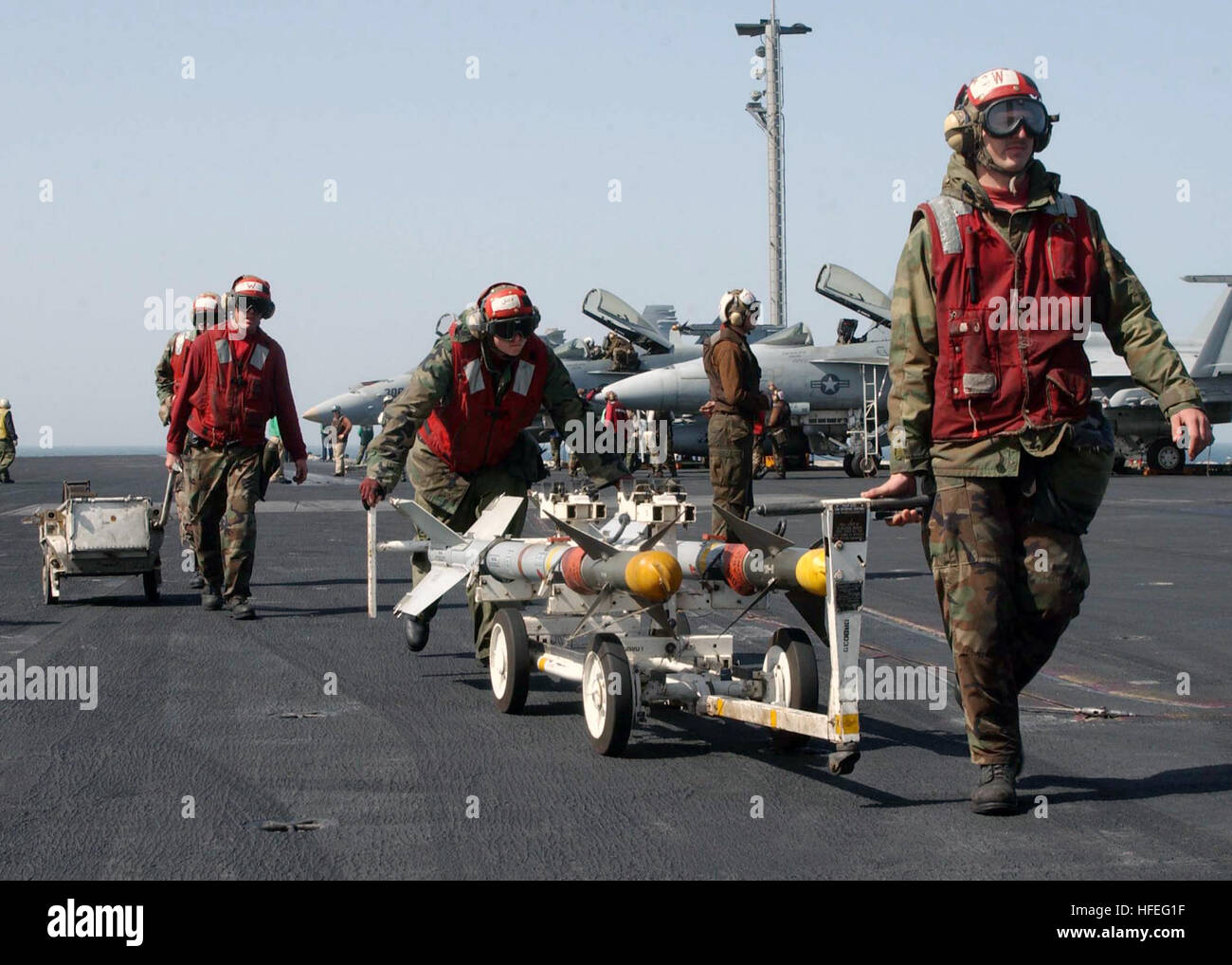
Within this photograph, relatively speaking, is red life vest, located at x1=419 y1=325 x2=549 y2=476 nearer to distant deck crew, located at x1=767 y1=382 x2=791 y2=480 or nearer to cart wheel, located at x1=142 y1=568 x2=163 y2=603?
cart wheel, located at x1=142 y1=568 x2=163 y2=603

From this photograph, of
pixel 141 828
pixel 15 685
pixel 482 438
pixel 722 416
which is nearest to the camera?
pixel 141 828

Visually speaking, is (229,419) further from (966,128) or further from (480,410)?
(966,128)

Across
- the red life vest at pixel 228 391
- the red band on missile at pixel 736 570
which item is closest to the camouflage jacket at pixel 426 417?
the red band on missile at pixel 736 570

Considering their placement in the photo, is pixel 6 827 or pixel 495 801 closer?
pixel 6 827

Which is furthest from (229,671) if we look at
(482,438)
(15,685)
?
(482,438)

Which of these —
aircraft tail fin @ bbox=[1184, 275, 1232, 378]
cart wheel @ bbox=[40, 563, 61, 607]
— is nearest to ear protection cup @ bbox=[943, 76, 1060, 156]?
cart wheel @ bbox=[40, 563, 61, 607]

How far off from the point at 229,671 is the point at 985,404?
4.76 metres

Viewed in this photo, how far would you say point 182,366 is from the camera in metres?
11.3

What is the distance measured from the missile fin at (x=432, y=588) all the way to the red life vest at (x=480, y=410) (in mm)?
687

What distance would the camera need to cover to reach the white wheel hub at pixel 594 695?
6.15 metres

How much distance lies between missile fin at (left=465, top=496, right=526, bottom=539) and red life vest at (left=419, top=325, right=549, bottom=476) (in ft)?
1.58

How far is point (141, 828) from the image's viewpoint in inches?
197

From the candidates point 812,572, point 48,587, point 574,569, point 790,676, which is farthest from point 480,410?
point 48,587
